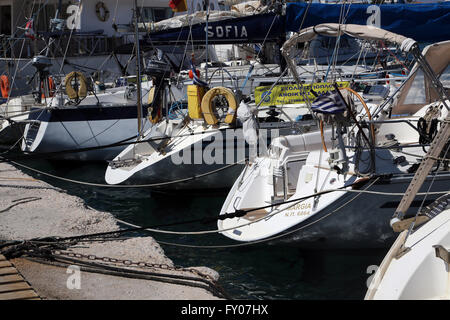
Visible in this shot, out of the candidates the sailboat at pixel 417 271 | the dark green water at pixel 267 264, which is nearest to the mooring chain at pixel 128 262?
the dark green water at pixel 267 264

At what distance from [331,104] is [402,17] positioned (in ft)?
21.6

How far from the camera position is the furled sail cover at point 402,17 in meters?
13.3

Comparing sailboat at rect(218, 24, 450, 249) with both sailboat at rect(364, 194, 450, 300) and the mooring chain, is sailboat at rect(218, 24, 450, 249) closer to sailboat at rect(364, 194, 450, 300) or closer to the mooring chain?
the mooring chain

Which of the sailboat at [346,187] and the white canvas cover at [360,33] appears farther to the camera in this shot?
the sailboat at [346,187]

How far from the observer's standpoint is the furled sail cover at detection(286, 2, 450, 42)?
13.3 m

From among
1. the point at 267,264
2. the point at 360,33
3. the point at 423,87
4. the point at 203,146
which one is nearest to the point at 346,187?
the point at 267,264

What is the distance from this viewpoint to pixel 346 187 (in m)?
7.96

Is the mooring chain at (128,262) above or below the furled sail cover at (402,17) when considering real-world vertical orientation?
below

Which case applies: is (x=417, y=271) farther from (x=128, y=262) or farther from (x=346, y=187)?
(x=128, y=262)

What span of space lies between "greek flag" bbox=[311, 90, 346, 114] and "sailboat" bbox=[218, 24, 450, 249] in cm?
20

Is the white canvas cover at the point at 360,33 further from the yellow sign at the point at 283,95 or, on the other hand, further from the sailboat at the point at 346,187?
the yellow sign at the point at 283,95

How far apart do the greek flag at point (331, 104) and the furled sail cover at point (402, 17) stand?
5766 millimetres

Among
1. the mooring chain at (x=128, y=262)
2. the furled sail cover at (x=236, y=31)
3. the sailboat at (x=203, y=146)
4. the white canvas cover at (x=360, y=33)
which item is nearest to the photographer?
the mooring chain at (x=128, y=262)

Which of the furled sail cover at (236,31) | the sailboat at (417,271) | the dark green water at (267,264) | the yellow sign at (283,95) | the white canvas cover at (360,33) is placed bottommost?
the dark green water at (267,264)
